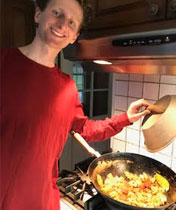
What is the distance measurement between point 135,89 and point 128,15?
51cm

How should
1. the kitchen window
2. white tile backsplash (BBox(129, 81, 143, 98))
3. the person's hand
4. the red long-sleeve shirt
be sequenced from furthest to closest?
the kitchen window, white tile backsplash (BBox(129, 81, 143, 98)), the person's hand, the red long-sleeve shirt

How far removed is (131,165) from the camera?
97 centimetres

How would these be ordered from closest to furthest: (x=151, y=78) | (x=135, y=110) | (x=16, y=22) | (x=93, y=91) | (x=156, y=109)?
1. (x=156, y=109)
2. (x=135, y=110)
3. (x=151, y=78)
4. (x=16, y=22)
5. (x=93, y=91)

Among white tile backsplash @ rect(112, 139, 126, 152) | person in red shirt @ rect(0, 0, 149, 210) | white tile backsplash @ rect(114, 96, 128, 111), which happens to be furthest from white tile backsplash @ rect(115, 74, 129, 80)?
person in red shirt @ rect(0, 0, 149, 210)

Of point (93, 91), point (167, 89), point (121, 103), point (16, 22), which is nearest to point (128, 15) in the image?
point (167, 89)

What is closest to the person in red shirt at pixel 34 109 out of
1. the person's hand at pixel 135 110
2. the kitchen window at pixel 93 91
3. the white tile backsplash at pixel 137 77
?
the person's hand at pixel 135 110

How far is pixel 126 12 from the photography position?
66 cm

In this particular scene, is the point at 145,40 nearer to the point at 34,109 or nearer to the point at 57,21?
the point at 57,21

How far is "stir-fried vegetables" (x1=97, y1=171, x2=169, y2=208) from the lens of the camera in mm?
748

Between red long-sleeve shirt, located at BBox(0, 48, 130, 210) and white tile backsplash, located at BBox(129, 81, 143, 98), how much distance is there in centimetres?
48

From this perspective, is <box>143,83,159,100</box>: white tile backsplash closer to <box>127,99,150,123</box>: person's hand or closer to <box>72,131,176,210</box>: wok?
<box>127,99,150,123</box>: person's hand

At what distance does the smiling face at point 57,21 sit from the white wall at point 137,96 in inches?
20.2

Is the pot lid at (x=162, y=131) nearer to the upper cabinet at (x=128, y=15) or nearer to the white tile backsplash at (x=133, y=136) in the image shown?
the upper cabinet at (x=128, y=15)

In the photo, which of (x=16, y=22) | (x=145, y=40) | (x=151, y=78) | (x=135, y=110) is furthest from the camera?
(x=16, y=22)
